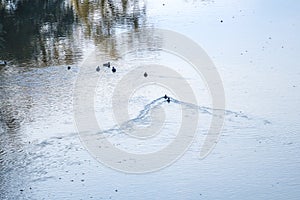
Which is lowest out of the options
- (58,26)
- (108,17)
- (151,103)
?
(151,103)

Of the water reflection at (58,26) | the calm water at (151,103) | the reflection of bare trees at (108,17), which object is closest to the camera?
the calm water at (151,103)

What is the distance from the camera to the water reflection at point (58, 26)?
19.5 m

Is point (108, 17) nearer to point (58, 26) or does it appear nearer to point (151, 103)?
point (58, 26)

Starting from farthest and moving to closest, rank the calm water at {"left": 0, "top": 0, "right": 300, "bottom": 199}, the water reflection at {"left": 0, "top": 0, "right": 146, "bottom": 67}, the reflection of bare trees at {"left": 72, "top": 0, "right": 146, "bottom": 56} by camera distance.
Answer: the reflection of bare trees at {"left": 72, "top": 0, "right": 146, "bottom": 56}, the water reflection at {"left": 0, "top": 0, "right": 146, "bottom": 67}, the calm water at {"left": 0, "top": 0, "right": 300, "bottom": 199}

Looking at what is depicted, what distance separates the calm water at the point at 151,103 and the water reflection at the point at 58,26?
5cm

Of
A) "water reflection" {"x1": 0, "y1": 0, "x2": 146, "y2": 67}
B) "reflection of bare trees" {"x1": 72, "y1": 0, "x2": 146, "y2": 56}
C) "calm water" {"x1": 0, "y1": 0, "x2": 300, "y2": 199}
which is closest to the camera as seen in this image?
"calm water" {"x1": 0, "y1": 0, "x2": 300, "y2": 199}

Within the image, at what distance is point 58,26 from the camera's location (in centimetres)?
2314

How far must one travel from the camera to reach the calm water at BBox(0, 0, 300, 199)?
10969 millimetres

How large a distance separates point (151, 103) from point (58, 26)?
995 centimetres

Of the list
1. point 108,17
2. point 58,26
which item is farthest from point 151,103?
point 108,17

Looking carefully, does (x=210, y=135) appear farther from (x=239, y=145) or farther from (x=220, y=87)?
(x=220, y=87)

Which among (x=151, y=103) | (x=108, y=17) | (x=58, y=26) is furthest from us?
(x=108, y=17)

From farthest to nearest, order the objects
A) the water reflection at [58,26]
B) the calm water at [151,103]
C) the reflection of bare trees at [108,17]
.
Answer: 1. the reflection of bare trees at [108,17]
2. the water reflection at [58,26]
3. the calm water at [151,103]

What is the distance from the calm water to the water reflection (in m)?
0.05
